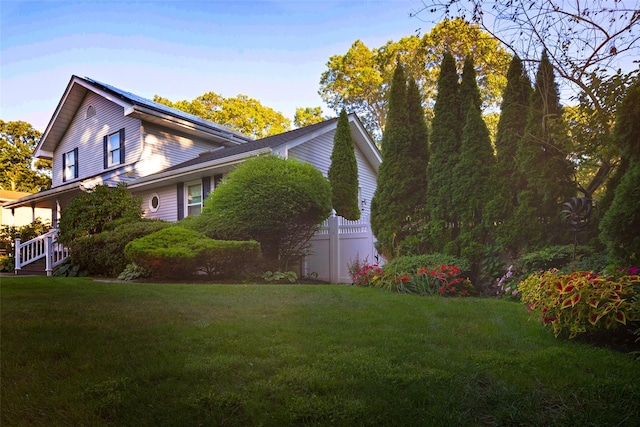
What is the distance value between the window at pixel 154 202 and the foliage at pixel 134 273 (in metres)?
4.76

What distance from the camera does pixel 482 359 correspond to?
2.08 metres

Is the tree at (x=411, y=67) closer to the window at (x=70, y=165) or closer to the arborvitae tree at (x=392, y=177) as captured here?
the arborvitae tree at (x=392, y=177)

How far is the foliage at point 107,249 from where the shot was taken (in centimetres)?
770

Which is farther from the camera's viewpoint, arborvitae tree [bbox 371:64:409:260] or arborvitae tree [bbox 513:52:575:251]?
arborvitae tree [bbox 371:64:409:260]

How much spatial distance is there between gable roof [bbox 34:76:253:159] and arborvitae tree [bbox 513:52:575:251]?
9.76 meters

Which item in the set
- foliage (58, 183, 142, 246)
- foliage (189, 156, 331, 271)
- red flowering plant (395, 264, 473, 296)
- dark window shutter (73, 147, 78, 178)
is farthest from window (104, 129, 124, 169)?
red flowering plant (395, 264, 473, 296)

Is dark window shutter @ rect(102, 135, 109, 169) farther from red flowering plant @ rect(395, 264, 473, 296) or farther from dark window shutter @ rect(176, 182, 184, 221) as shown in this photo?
red flowering plant @ rect(395, 264, 473, 296)

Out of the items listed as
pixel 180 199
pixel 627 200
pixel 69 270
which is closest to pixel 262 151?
pixel 180 199

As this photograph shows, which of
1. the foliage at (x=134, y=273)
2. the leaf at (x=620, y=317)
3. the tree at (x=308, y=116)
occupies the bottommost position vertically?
the foliage at (x=134, y=273)

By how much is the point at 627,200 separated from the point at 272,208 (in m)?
5.04

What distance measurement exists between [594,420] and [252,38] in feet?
9.46

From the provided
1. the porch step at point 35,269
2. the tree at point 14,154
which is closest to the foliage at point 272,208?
the porch step at point 35,269

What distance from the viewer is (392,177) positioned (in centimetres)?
664

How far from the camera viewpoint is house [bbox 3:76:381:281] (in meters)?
10.4
